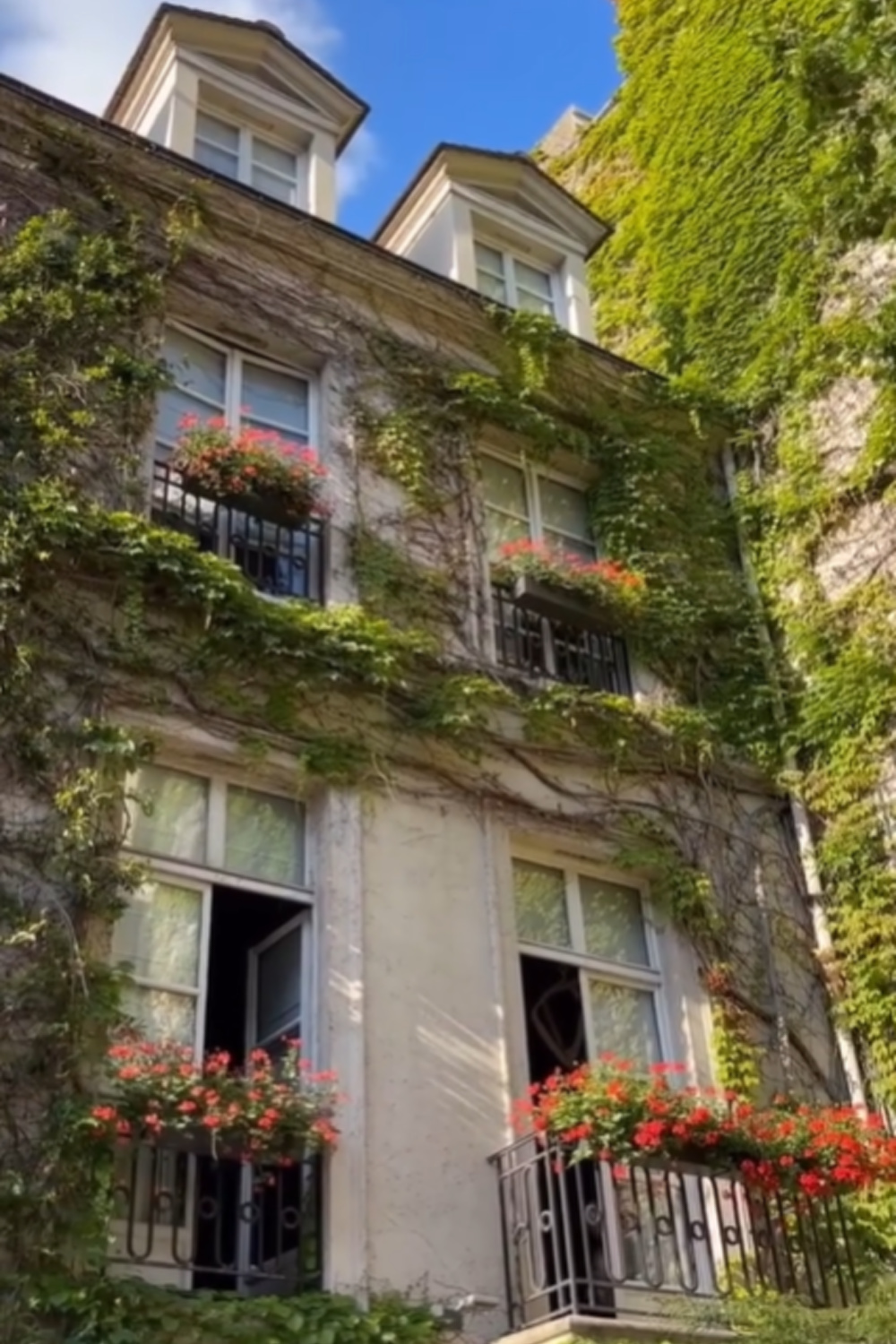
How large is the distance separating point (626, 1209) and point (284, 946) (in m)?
2.11

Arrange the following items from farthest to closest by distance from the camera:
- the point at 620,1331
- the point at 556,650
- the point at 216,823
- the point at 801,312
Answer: the point at 801,312, the point at 556,650, the point at 216,823, the point at 620,1331

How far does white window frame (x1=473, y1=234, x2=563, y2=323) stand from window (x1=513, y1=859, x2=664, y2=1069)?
529 centimetres

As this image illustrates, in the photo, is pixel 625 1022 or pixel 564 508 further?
pixel 564 508

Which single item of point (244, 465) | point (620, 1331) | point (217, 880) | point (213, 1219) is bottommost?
point (620, 1331)

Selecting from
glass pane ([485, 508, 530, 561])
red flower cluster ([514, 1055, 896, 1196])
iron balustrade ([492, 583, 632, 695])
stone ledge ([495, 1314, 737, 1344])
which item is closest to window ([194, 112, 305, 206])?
glass pane ([485, 508, 530, 561])

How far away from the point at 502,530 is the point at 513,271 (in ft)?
10.2

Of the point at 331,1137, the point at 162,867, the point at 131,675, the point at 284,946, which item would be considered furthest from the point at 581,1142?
the point at 131,675

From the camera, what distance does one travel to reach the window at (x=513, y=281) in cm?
1222

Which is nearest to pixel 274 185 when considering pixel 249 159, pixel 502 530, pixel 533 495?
pixel 249 159

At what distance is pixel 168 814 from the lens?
7.63 m

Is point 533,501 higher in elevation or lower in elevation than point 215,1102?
higher

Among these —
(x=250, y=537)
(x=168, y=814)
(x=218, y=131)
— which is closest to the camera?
(x=168, y=814)

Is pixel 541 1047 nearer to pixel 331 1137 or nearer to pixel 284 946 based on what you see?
pixel 284 946

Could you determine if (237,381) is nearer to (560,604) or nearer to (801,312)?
(560,604)
